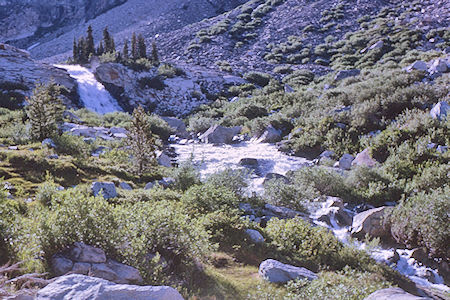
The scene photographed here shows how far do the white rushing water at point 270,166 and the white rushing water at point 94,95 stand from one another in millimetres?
10587

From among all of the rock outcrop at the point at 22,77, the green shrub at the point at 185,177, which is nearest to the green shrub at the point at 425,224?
the green shrub at the point at 185,177

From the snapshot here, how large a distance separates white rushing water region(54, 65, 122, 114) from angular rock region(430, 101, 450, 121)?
21.1 meters

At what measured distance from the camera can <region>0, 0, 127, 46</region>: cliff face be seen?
7119 cm

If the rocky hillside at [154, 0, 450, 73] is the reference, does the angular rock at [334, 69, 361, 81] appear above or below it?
below

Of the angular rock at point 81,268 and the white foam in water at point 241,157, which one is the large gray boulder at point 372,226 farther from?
the angular rock at point 81,268

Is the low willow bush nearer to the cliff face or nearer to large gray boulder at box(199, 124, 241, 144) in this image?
large gray boulder at box(199, 124, 241, 144)

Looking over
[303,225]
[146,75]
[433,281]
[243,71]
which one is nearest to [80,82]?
[146,75]

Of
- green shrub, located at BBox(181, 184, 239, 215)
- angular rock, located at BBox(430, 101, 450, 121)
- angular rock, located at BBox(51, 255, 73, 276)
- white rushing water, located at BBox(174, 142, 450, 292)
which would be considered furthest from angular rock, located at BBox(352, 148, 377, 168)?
angular rock, located at BBox(51, 255, 73, 276)

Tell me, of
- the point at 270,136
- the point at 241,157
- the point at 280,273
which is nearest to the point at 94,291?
the point at 280,273

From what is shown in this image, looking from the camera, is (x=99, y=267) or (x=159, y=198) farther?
(x=159, y=198)

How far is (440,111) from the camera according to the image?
1227 cm

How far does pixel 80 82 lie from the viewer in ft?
86.9

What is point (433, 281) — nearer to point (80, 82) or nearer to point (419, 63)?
point (419, 63)

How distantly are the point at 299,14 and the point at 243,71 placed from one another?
19.2 m
